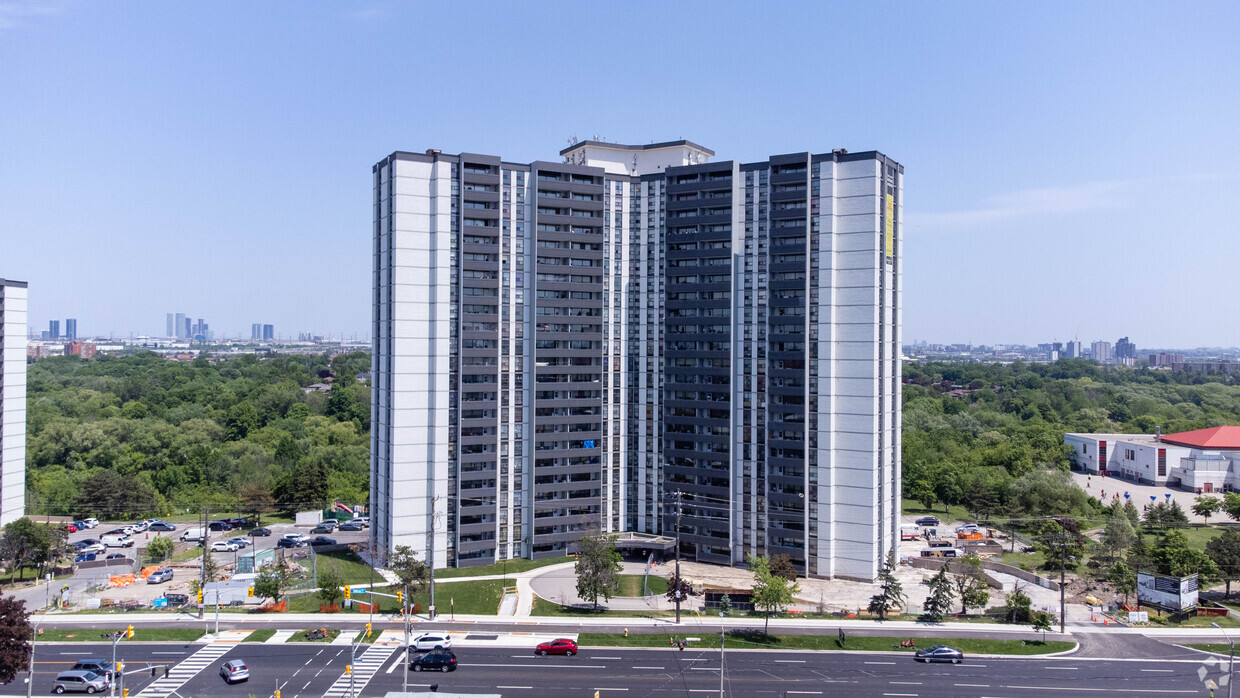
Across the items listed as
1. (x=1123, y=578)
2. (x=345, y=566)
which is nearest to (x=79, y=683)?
(x=345, y=566)

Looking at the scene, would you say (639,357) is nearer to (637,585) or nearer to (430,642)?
(637,585)

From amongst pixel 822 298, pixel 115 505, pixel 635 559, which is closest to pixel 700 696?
pixel 635 559

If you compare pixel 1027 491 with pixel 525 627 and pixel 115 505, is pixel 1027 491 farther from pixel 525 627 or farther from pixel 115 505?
pixel 115 505

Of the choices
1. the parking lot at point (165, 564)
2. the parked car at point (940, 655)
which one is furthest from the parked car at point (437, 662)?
the parked car at point (940, 655)

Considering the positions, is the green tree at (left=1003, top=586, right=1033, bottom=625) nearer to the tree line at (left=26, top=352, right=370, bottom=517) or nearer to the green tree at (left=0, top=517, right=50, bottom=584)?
the tree line at (left=26, top=352, right=370, bottom=517)

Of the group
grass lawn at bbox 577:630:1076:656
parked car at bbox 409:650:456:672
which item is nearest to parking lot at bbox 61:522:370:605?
parked car at bbox 409:650:456:672

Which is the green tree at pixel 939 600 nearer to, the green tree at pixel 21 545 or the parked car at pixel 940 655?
the parked car at pixel 940 655
